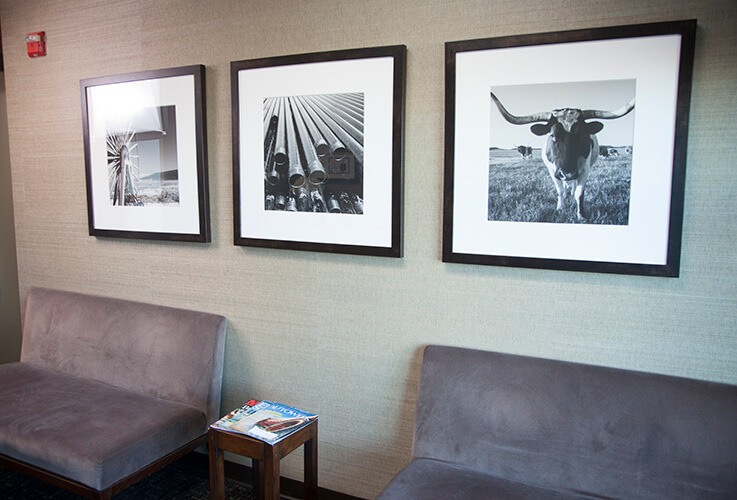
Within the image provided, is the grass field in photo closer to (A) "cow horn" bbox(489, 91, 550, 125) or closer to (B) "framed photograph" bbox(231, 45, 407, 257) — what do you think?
(A) "cow horn" bbox(489, 91, 550, 125)

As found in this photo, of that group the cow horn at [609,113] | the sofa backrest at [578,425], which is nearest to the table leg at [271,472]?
the sofa backrest at [578,425]

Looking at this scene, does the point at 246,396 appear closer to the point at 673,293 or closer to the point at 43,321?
the point at 43,321

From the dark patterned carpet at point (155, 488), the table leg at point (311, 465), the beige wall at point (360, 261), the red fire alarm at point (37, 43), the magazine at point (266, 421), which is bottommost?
the dark patterned carpet at point (155, 488)

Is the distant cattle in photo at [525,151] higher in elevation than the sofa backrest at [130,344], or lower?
higher

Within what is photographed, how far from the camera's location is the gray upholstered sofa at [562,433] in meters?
1.73

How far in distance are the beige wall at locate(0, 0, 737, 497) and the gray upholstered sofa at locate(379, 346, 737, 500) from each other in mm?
114

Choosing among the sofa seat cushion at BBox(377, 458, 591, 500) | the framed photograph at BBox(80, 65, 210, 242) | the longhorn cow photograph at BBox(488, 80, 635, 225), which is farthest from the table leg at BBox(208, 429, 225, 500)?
the longhorn cow photograph at BBox(488, 80, 635, 225)

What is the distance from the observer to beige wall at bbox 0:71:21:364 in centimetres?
371

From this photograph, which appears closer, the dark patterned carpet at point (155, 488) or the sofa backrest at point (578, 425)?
the sofa backrest at point (578, 425)

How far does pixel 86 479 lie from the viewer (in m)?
2.04

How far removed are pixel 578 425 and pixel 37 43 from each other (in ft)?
10.9

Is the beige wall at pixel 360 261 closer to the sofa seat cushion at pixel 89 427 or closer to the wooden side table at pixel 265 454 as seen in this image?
the wooden side table at pixel 265 454

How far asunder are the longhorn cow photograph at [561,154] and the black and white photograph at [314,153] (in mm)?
564

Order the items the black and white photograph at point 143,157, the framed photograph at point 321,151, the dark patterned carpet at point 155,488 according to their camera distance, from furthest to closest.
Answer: the black and white photograph at point 143,157, the dark patterned carpet at point 155,488, the framed photograph at point 321,151
